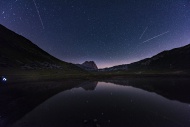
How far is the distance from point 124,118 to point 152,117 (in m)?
3.84

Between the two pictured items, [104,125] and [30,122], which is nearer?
[104,125]

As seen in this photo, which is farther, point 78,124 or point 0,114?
point 0,114

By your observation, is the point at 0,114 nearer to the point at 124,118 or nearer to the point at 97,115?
the point at 97,115

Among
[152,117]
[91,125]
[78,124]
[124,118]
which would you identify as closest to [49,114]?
[78,124]

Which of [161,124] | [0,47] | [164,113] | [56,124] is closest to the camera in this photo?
[161,124]

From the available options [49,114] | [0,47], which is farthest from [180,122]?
[0,47]

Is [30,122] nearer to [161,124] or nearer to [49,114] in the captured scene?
[49,114]

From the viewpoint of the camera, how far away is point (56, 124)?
18.3 metres

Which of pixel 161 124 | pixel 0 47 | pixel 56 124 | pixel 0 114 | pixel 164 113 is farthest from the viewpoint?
pixel 0 47

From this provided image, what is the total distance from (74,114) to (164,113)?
13.4m

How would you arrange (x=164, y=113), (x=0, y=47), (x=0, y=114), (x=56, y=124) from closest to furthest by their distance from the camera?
(x=56, y=124) < (x=164, y=113) < (x=0, y=114) < (x=0, y=47)

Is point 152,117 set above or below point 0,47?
below

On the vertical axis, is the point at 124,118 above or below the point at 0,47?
below

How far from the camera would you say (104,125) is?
57.6 feet
